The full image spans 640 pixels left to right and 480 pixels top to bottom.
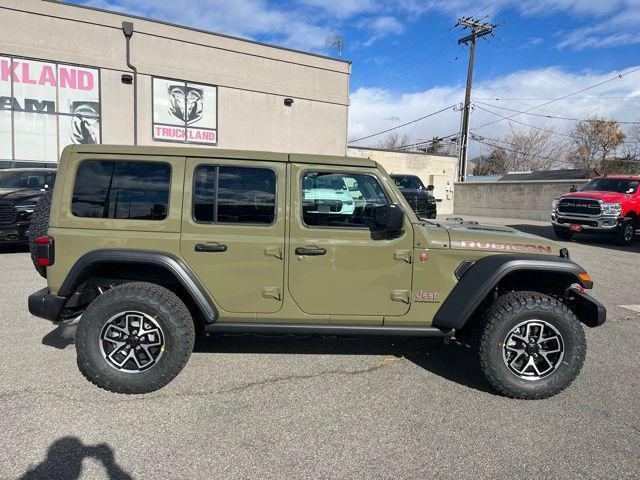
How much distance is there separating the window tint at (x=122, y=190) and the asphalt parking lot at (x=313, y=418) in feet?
4.48

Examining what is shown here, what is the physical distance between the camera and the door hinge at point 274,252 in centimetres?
333

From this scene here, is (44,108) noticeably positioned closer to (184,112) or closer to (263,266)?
(184,112)

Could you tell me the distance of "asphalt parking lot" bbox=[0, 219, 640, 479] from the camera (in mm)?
2496

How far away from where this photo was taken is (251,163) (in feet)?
Result: 11.1

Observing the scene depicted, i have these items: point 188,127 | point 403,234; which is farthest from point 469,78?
point 403,234

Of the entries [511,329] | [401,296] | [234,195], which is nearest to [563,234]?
[511,329]

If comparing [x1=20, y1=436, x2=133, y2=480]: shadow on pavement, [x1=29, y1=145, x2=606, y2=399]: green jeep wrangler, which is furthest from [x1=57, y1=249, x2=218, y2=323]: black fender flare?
[x1=20, y1=436, x2=133, y2=480]: shadow on pavement

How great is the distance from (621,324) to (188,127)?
53.3 feet

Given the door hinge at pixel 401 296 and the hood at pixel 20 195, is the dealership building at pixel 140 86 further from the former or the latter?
the door hinge at pixel 401 296

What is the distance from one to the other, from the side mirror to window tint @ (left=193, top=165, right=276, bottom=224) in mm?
820

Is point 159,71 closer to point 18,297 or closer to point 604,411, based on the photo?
point 18,297

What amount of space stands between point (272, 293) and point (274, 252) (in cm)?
33

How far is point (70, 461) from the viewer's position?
8.09 feet

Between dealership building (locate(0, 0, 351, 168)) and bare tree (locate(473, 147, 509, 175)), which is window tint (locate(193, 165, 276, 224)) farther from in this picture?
bare tree (locate(473, 147, 509, 175))
